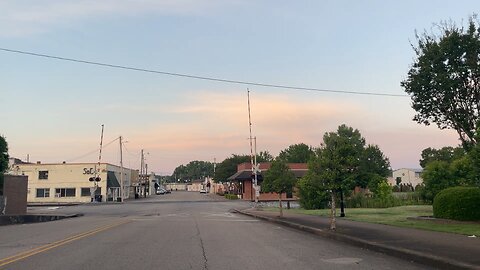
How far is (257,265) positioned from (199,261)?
1.49 m

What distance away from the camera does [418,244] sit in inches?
504

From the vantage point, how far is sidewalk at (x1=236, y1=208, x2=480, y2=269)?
1007 centimetres

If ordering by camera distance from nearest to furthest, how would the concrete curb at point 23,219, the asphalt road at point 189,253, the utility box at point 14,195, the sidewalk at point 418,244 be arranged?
the sidewalk at point 418,244
the asphalt road at point 189,253
the concrete curb at point 23,219
the utility box at point 14,195

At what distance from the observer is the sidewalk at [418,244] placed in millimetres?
10070

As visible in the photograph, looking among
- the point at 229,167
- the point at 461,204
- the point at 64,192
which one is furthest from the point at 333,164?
the point at 229,167

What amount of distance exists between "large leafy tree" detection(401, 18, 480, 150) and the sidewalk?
22.9ft

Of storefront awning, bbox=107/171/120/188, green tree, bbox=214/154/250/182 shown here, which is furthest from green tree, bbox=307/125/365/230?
green tree, bbox=214/154/250/182

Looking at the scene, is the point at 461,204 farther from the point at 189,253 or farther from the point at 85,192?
the point at 85,192

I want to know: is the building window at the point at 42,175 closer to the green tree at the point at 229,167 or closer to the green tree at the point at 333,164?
the green tree at the point at 229,167

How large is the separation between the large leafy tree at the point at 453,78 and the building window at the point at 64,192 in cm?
6952

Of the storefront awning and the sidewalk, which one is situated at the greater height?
the storefront awning

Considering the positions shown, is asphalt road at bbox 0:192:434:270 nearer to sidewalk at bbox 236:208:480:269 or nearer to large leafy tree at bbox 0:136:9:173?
sidewalk at bbox 236:208:480:269

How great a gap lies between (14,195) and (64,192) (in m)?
45.4

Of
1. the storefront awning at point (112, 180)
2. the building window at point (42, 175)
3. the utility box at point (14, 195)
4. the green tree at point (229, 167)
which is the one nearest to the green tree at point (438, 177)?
the utility box at point (14, 195)
